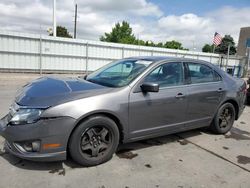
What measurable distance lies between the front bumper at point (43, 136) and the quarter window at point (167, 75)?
4.85 feet

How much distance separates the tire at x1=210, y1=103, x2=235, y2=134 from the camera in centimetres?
468

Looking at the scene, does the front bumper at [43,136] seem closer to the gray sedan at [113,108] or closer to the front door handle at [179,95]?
the gray sedan at [113,108]

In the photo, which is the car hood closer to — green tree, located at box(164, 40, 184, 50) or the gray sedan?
the gray sedan

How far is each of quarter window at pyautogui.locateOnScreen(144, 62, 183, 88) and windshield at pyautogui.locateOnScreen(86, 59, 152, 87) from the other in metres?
0.19

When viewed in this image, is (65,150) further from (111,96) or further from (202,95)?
(202,95)

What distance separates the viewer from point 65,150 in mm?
2943

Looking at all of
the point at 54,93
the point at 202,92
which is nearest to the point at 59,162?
the point at 54,93

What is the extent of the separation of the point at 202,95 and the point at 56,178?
9.31 ft

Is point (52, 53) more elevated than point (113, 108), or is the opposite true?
point (52, 53)

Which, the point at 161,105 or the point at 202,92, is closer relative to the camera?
the point at 161,105

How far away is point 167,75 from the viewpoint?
12.8 ft

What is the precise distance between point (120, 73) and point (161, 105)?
2.99 feet

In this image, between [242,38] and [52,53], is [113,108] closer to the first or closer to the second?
[52,53]

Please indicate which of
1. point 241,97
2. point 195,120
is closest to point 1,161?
point 195,120
